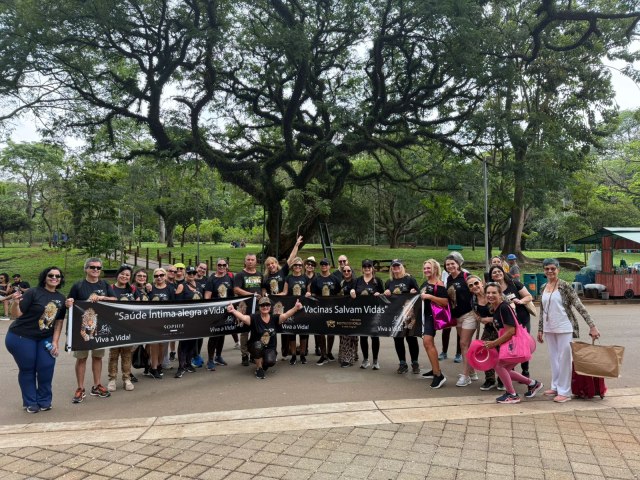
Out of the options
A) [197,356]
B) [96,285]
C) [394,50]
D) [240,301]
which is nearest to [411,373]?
[240,301]

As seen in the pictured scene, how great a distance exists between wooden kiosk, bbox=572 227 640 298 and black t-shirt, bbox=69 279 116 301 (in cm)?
1654

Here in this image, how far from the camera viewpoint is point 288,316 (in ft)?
23.6

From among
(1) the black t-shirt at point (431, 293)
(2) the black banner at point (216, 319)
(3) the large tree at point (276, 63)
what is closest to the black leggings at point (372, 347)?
(2) the black banner at point (216, 319)

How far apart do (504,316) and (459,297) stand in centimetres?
115

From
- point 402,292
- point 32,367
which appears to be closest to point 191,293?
point 32,367

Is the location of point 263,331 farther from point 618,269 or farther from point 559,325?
point 618,269

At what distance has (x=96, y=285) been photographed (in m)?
6.07

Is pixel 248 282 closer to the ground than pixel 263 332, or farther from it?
farther from it

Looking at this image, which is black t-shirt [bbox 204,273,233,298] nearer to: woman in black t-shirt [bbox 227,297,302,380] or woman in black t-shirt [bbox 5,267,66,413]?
→ woman in black t-shirt [bbox 227,297,302,380]

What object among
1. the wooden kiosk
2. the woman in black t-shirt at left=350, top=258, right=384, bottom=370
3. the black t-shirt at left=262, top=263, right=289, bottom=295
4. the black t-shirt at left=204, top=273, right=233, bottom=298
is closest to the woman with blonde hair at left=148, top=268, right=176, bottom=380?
the black t-shirt at left=204, top=273, right=233, bottom=298

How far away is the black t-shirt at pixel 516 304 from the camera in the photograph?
237 inches

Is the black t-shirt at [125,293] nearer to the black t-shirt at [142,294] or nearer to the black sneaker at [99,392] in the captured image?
the black t-shirt at [142,294]

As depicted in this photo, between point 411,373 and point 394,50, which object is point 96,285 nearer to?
point 411,373

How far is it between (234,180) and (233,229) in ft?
130
